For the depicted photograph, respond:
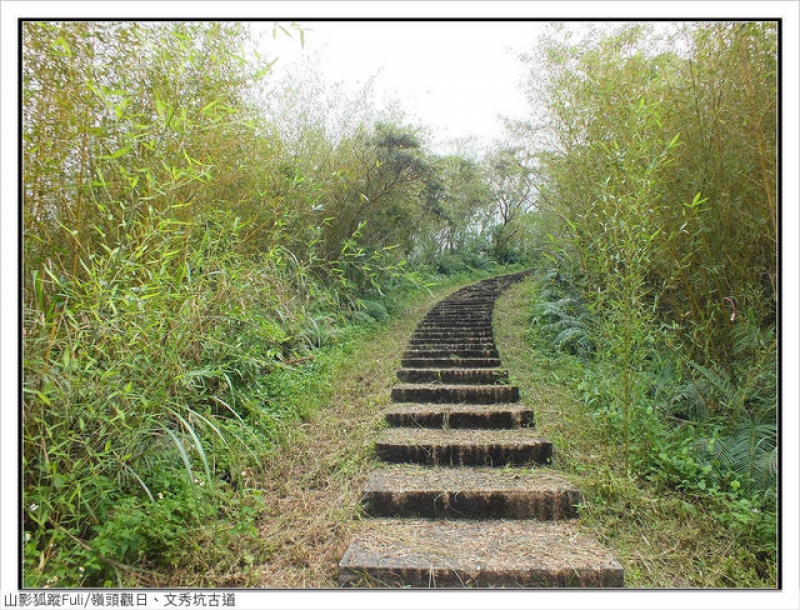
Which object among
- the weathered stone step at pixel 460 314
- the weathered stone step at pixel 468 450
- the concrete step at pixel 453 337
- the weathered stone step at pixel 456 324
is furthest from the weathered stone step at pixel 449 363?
the weathered stone step at pixel 460 314

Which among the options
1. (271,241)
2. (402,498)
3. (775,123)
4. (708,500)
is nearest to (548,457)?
(708,500)

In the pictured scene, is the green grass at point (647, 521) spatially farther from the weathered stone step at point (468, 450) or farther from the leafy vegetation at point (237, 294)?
the weathered stone step at point (468, 450)

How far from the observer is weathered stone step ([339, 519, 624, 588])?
1.89 metres

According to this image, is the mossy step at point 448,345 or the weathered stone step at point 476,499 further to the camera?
the mossy step at point 448,345

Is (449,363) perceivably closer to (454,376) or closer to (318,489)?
(454,376)

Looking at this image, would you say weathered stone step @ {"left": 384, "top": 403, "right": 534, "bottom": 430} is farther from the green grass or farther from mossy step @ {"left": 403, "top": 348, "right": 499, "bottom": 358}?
mossy step @ {"left": 403, "top": 348, "right": 499, "bottom": 358}

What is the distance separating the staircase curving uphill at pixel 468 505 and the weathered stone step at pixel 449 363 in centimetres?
66

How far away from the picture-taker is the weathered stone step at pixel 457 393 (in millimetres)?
3721

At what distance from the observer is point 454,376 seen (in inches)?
166

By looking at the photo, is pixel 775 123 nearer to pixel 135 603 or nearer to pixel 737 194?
pixel 737 194

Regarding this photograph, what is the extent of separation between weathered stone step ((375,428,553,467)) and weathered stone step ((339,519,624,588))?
566mm

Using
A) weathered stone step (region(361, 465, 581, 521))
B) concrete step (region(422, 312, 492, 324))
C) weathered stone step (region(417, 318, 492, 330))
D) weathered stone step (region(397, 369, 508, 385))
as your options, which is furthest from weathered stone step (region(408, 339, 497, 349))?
weathered stone step (region(361, 465, 581, 521))

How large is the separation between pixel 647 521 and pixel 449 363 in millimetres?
2526

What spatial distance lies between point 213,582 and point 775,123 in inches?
129
